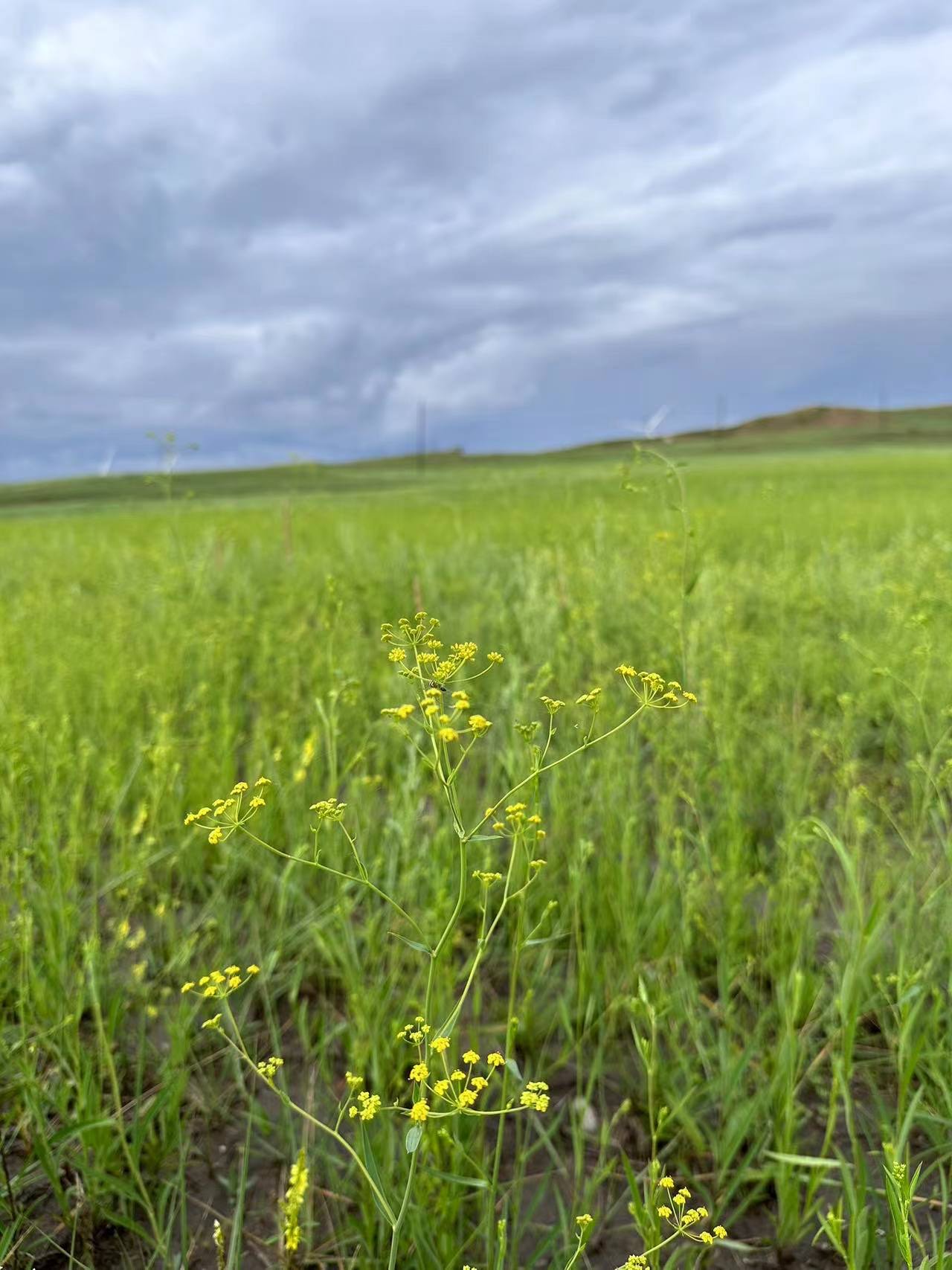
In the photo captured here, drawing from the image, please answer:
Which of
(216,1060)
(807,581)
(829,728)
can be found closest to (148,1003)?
(216,1060)

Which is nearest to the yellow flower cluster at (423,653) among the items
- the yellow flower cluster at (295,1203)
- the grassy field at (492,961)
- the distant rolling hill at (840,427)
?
the grassy field at (492,961)

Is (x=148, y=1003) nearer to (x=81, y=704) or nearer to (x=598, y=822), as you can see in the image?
(x=598, y=822)

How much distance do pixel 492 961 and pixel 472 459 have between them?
6208 centimetres

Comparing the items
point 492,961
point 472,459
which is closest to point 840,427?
point 472,459

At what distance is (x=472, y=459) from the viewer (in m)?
62.5

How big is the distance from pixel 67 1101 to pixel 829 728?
262 cm

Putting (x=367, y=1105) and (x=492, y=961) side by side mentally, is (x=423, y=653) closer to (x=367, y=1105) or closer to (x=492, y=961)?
(x=367, y=1105)

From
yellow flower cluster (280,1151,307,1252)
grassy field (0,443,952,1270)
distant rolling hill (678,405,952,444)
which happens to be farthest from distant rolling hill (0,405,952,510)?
yellow flower cluster (280,1151,307,1252)

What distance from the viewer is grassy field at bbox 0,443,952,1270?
141 centimetres

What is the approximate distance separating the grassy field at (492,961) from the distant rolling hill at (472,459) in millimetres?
14386

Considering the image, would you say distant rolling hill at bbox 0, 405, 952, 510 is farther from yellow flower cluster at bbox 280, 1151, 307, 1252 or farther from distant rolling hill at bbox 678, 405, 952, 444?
yellow flower cluster at bbox 280, 1151, 307, 1252

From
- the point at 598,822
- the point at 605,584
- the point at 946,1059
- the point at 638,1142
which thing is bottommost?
the point at 638,1142

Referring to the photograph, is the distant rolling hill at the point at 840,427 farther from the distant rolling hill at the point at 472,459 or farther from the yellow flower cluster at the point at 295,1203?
the yellow flower cluster at the point at 295,1203

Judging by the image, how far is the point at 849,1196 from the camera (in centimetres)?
127
